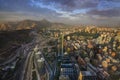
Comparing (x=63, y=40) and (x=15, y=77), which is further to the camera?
(x=63, y=40)

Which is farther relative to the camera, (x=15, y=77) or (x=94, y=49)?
(x=94, y=49)

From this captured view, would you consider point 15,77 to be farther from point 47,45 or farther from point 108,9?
point 108,9

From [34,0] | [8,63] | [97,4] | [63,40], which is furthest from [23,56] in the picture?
[97,4]

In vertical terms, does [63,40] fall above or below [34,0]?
below

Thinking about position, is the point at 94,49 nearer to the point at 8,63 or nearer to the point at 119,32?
the point at 119,32

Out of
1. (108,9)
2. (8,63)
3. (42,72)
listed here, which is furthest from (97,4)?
(8,63)

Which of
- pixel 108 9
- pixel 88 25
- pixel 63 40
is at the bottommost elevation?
pixel 63 40
